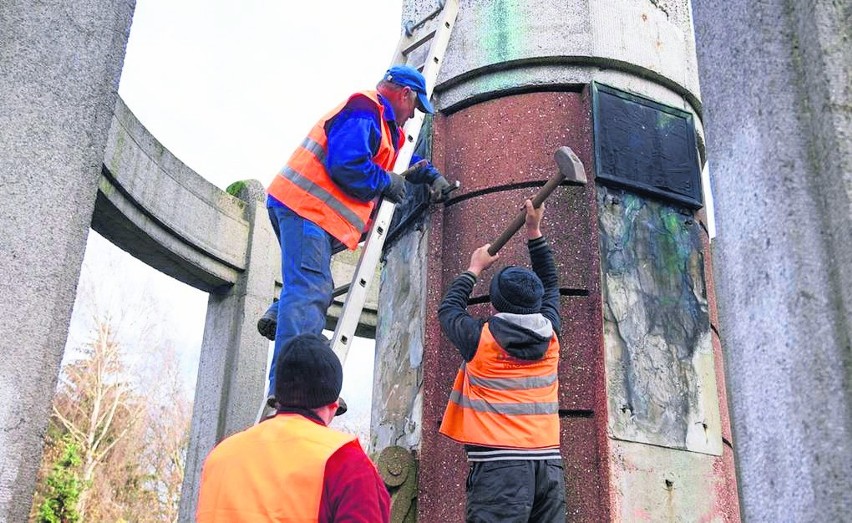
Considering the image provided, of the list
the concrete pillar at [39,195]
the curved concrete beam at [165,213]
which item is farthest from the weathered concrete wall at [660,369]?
the curved concrete beam at [165,213]

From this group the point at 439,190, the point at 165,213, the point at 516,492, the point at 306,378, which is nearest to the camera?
the point at 306,378

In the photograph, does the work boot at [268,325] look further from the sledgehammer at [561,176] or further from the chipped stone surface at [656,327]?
the chipped stone surface at [656,327]

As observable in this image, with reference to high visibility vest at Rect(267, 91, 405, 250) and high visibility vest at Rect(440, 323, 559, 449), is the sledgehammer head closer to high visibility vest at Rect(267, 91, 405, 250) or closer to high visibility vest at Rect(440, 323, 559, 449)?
high visibility vest at Rect(440, 323, 559, 449)

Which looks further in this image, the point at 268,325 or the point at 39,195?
Answer: the point at 268,325

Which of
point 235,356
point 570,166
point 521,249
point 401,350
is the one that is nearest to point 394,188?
point 521,249

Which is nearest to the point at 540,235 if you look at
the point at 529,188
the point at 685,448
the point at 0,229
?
the point at 529,188

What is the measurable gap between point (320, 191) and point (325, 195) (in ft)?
0.12

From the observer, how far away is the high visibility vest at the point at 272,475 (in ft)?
7.90

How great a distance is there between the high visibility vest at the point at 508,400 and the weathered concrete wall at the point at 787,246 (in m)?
1.99

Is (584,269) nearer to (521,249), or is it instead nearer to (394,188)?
(521,249)

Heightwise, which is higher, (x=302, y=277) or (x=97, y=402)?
(x=97, y=402)

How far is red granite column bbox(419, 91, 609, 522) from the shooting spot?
16.3ft

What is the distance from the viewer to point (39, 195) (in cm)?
422

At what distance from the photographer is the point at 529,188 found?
5.59 m
